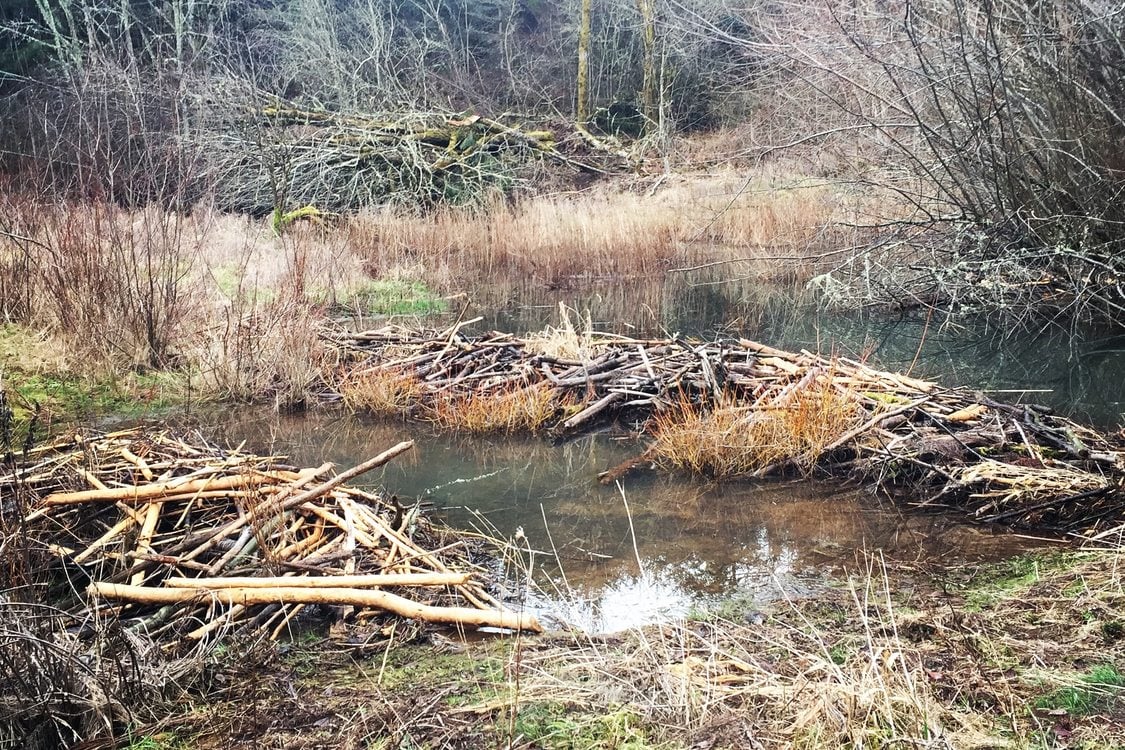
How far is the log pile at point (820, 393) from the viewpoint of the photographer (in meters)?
4.99

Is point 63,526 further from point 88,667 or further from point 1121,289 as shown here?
point 1121,289

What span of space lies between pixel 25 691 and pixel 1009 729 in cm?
267

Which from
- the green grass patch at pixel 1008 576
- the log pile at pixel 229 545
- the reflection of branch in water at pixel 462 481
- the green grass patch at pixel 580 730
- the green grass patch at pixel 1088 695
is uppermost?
the green grass patch at pixel 1088 695

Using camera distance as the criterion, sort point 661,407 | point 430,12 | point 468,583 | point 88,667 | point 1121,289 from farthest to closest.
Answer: point 430,12 → point 1121,289 → point 661,407 → point 468,583 → point 88,667

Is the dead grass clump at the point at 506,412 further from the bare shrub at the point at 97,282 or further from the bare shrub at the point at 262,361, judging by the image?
the bare shrub at the point at 97,282

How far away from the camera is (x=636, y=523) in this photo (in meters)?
5.19

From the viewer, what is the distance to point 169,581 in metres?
3.27

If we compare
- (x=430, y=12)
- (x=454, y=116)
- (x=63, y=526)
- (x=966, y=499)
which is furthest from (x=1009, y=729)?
(x=430, y=12)

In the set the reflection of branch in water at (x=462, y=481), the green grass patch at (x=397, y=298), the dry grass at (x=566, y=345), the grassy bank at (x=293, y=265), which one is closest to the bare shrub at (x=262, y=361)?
the grassy bank at (x=293, y=265)

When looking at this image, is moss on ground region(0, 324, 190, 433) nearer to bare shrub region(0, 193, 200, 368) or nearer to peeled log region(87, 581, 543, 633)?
bare shrub region(0, 193, 200, 368)

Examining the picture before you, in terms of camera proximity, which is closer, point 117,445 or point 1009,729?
point 1009,729

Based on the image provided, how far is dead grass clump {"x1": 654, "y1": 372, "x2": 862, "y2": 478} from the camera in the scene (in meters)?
5.91

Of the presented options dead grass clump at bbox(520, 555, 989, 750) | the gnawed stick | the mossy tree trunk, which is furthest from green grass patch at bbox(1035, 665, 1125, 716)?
the mossy tree trunk

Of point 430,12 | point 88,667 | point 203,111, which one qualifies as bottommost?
point 88,667
